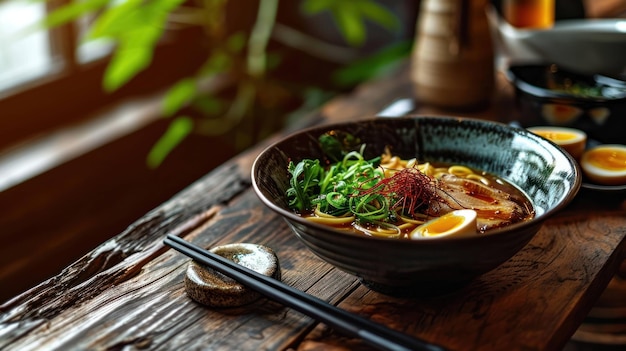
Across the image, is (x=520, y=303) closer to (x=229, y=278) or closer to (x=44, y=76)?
(x=229, y=278)

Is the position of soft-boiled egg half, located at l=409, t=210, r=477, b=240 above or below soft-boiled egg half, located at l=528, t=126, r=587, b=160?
above

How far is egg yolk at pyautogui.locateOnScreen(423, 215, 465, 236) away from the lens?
1.26 m

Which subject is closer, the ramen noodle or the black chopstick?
the black chopstick

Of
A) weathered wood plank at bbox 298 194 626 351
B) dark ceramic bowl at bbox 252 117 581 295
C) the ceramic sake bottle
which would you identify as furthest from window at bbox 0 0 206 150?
weathered wood plank at bbox 298 194 626 351

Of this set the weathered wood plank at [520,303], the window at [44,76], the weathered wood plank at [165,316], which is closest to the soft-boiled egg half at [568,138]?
the weathered wood plank at [520,303]

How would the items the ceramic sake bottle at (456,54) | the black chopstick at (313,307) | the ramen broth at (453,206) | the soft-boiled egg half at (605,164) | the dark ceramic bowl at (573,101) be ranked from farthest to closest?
the ceramic sake bottle at (456,54) < the dark ceramic bowl at (573,101) < the soft-boiled egg half at (605,164) < the ramen broth at (453,206) < the black chopstick at (313,307)

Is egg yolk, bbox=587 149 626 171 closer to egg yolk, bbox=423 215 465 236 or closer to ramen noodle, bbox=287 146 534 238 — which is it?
ramen noodle, bbox=287 146 534 238

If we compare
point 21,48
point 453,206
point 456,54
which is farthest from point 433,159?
point 21,48

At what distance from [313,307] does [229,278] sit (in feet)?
0.65

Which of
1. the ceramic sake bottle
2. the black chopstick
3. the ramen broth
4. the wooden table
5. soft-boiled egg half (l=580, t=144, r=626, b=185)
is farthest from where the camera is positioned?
the ceramic sake bottle

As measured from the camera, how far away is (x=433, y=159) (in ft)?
5.32

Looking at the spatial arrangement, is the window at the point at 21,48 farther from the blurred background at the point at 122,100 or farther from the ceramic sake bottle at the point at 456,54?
the ceramic sake bottle at the point at 456,54

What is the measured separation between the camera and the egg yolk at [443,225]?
4.14ft

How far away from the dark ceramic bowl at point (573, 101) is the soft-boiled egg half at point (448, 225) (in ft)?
2.53
